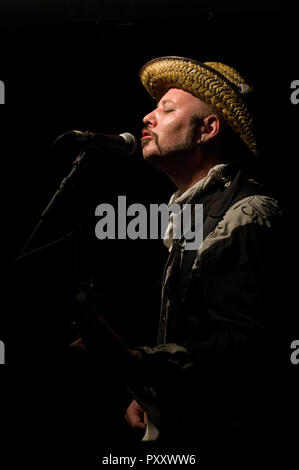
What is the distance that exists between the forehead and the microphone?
0.47 meters

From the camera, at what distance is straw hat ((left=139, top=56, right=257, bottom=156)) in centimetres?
196

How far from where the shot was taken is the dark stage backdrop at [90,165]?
7.55 feet

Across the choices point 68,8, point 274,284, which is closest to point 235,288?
point 274,284

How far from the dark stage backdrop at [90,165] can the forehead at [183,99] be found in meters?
0.34

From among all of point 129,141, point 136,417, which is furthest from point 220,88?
point 136,417

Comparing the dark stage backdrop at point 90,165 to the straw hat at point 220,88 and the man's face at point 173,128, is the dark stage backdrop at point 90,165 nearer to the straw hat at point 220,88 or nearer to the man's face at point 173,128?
the straw hat at point 220,88

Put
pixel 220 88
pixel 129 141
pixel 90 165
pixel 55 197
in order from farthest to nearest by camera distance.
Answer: pixel 90 165
pixel 220 88
pixel 129 141
pixel 55 197

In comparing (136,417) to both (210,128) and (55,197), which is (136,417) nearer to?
(55,197)

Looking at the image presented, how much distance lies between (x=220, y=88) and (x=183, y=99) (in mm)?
184

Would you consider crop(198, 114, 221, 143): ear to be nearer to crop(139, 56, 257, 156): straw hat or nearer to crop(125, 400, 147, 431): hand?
crop(139, 56, 257, 156): straw hat

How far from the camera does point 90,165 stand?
8.36ft

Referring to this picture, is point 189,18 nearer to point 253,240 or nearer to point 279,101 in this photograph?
point 279,101
